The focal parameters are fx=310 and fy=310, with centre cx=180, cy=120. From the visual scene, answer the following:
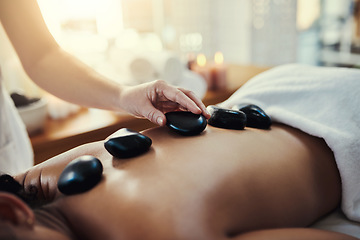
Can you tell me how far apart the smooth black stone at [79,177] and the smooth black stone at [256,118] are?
14.4 inches

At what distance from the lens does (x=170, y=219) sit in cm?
45

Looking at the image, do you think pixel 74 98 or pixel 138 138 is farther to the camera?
pixel 74 98

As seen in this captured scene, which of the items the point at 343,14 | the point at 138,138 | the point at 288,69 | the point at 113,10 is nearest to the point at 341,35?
the point at 343,14

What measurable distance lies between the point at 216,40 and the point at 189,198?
2381 mm

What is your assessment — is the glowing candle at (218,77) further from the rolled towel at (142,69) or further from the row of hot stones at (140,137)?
the row of hot stones at (140,137)

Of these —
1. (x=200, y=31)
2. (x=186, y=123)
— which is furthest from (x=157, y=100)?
(x=200, y=31)

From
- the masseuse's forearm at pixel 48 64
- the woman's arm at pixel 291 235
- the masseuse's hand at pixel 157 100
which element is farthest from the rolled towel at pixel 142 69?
the woman's arm at pixel 291 235

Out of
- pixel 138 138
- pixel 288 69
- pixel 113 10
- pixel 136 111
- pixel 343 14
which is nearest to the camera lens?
pixel 138 138

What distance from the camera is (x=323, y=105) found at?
742 mm

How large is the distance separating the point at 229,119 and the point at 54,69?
494mm

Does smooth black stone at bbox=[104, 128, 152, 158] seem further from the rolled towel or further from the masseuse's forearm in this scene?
the rolled towel

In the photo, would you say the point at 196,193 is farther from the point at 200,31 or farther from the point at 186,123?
the point at 200,31

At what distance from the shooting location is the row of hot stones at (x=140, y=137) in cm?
50

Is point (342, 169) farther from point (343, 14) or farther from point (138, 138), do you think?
point (343, 14)
